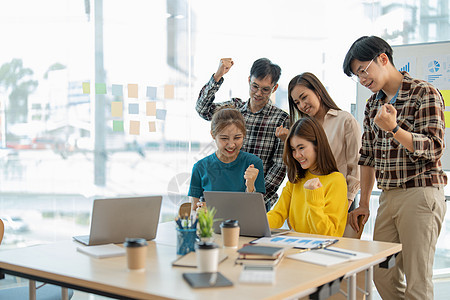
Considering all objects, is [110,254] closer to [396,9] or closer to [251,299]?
[251,299]

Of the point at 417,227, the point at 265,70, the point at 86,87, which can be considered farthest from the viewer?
the point at 86,87

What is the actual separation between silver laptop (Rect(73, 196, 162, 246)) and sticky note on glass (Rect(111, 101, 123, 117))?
2212mm

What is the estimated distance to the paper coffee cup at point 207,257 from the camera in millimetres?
1545

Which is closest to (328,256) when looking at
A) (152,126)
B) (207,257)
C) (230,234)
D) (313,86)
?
(230,234)

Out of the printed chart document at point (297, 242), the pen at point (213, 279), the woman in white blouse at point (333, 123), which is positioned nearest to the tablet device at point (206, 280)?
the pen at point (213, 279)

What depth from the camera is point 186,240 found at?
185 centimetres

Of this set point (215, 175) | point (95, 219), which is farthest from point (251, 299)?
point (215, 175)

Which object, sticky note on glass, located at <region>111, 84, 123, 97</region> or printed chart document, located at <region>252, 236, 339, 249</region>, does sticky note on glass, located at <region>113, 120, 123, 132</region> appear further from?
printed chart document, located at <region>252, 236, 339, 249</region>

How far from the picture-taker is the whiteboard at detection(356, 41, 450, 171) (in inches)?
146

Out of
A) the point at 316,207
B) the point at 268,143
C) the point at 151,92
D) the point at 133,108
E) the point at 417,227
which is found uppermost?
the point at 151,92

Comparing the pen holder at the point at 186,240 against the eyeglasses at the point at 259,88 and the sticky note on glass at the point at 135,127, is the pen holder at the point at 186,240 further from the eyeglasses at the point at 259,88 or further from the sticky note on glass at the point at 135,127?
the sticky note on glass at the point at 135,127

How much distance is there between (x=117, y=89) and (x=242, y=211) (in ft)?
7.90

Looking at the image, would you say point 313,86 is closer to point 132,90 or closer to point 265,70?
point 265,70

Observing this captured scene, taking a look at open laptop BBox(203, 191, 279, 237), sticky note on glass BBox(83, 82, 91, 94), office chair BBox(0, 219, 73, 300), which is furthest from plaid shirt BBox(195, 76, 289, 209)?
sticky note on glass BBox(83, 82, 91, 94)
